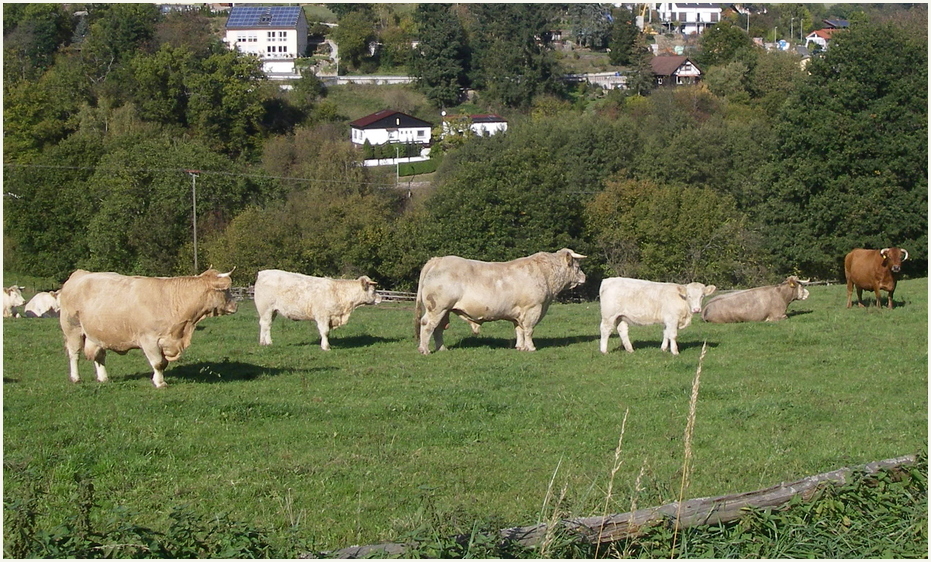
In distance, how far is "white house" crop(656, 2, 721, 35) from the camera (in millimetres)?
193762

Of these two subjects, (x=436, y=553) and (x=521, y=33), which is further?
(x=521, y=33)

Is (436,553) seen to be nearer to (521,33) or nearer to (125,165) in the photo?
(125,165)

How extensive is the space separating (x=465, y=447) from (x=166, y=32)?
125 meters

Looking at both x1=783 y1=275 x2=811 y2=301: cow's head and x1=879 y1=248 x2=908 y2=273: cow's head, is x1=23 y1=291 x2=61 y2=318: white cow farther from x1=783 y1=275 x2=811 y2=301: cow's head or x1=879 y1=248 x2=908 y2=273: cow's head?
x1=879 y1=248 x2=908 y2=273: cow's head

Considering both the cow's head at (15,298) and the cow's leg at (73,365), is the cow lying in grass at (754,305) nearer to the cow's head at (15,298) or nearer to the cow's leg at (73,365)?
the cow's leg at (73,365)

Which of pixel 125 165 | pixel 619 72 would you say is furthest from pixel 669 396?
pixel 619 72

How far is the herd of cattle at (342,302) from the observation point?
50.9 ft

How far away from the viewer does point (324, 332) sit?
69.7ft

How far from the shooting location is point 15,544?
7789 millimetres

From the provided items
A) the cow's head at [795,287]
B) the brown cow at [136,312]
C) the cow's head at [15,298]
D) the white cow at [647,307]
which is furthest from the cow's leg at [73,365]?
the cow's head at [795,287]

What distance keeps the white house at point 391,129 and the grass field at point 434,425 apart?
98.7 meters

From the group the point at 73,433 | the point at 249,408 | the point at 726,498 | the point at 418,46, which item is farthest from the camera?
the point at 418,46

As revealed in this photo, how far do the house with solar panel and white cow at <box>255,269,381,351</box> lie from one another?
5252 inches

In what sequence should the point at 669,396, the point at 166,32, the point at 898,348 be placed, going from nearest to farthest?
the point at 669,396
the point at 898,348
the point at 166,32
